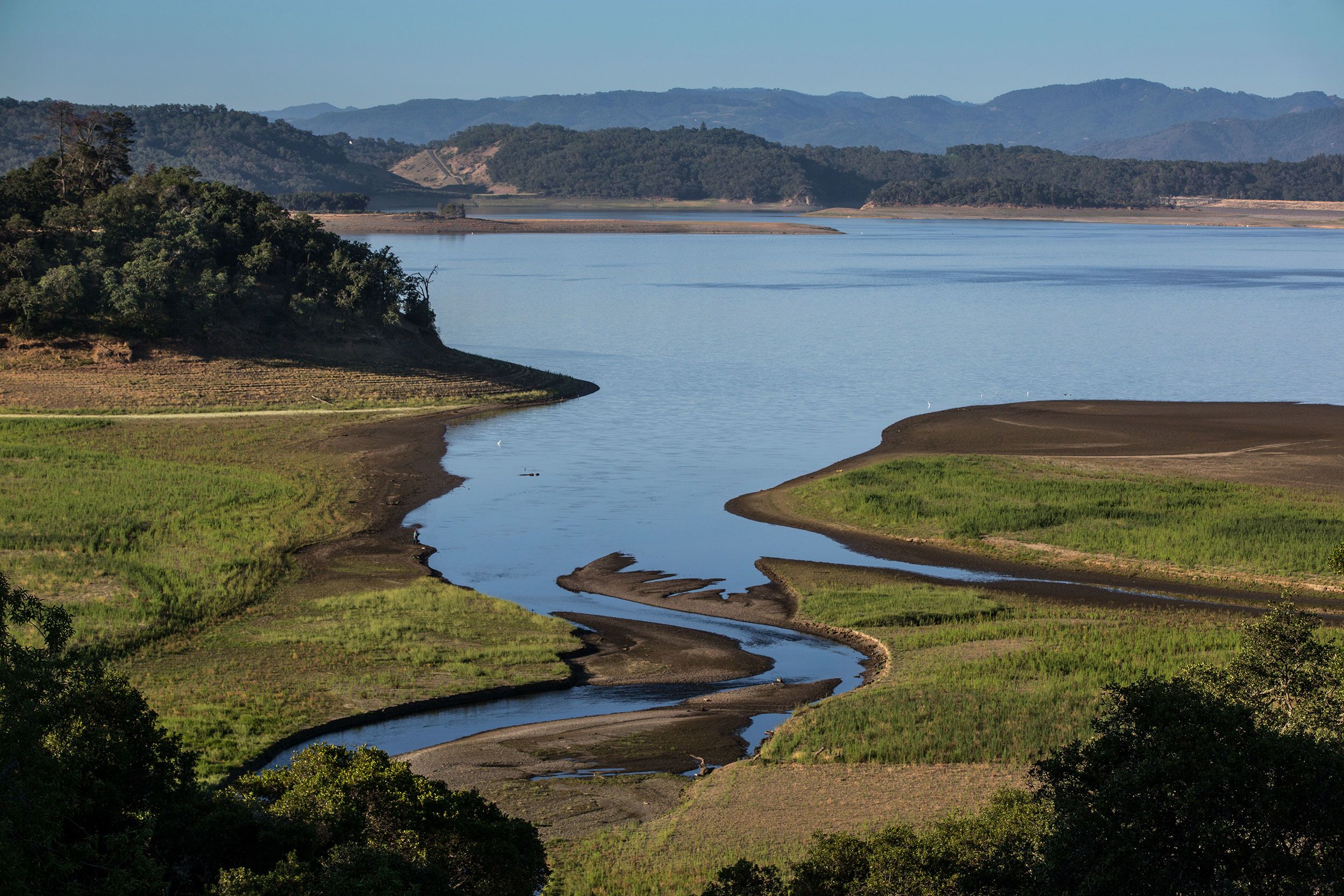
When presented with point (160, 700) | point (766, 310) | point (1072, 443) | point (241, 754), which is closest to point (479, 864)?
point (241, 754)

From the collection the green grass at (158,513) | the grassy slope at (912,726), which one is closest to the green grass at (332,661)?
the green grass at (158,513)

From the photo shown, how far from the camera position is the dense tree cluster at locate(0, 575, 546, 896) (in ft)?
43.7

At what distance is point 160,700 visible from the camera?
2767 centimetres

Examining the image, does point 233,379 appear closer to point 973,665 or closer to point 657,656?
point 657,656

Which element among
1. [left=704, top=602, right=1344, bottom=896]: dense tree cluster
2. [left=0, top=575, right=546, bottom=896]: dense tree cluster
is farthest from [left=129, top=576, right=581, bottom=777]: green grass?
[left=704, top=602, right=1344, bottom=896]: dense tree cluster

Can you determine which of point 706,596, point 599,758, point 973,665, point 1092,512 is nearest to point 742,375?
point 1092,512

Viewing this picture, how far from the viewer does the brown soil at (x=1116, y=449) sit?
3959 cm

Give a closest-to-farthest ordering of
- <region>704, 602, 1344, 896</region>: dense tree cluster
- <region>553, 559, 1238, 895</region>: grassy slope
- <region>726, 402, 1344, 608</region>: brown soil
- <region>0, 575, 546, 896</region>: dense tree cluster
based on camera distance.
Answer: <region>0, 575, 546, 896</region>: dense tree cluster → <region>704, 602, 1344, 896</region>: dense tree cluster → <region>553, 559, 1238, 895</region>: grassy slope → <region>726, 402, 1344, 608</region>: brown soil

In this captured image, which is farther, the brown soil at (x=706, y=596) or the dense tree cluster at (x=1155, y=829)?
the brown soil at (x=706, y=596)

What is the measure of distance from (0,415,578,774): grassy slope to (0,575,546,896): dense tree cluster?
822 cm

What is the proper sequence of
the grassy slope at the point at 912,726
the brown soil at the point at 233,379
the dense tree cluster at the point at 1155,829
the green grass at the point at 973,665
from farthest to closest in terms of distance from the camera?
the brown soil at the point at 233,379 → the green grass at the point at 973,665 → the grassy slope at the point at 912,726 → the dense tree cluster at the point at 1155,829

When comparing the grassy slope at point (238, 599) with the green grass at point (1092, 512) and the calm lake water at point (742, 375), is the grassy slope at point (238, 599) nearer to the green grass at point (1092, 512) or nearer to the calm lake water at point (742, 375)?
the calm lake water at point (742, 375)

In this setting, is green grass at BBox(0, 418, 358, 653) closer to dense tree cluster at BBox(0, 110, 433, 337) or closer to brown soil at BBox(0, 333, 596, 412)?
brown soil at BBox(0, 333, 596, 412)

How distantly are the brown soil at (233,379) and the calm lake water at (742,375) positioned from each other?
16.7 feet
